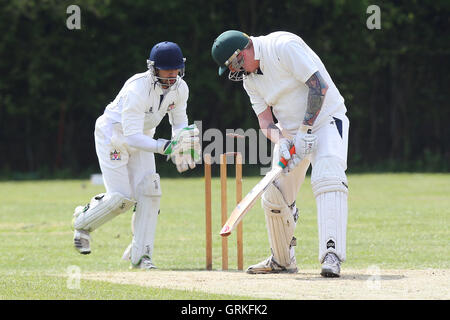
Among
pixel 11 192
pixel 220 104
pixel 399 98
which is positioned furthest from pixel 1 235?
pixel 399 98

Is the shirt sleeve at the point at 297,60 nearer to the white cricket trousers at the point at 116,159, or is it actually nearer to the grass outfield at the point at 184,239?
the white cricket trousers at the point at 116,159

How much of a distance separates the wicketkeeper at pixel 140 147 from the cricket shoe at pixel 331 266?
1577mm

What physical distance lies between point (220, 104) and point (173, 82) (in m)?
17.7

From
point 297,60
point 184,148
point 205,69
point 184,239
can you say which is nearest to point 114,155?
point 184,148

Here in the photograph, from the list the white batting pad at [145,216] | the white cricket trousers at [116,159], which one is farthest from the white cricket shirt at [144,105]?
the white batting pad at [145,216]

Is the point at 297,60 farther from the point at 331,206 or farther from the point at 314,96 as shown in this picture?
the point at 331,206

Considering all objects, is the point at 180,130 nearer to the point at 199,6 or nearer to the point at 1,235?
the point at 1,235

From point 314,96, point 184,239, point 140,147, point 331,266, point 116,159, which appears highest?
point 314,96

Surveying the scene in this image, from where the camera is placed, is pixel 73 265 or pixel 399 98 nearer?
pixel 73 265

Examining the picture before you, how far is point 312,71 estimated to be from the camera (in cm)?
700

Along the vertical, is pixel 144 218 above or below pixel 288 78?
below

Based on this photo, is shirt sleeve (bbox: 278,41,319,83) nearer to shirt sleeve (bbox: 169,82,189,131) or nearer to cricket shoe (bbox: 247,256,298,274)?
shirt sleeve (bbox: 169,82,189,131)

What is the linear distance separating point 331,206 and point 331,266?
0.45 m

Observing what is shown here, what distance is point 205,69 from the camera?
25.2 meters
